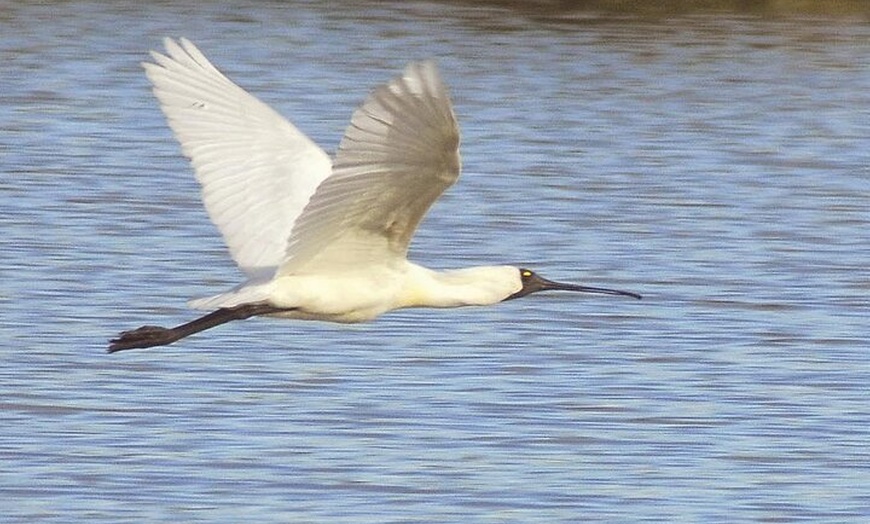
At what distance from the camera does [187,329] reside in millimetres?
8203

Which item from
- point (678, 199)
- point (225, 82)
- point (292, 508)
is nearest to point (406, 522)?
point (292, 508)

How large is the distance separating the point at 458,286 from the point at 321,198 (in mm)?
1248

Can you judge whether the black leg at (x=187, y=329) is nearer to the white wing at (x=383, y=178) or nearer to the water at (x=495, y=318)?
the white wing at (x=383, y=178)

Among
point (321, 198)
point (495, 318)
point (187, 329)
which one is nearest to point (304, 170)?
point (187, 329)

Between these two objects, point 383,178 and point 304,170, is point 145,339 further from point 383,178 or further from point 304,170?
point 383,178

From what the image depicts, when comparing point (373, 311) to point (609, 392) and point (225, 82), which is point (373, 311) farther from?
point (609, 392)

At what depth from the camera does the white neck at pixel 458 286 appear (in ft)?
26.9

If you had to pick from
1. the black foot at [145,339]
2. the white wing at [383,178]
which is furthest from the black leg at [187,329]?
the white wing at [383,178]

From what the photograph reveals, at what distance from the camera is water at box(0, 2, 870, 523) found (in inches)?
343

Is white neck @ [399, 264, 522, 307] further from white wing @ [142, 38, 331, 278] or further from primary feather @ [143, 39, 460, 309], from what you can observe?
white wing @ [142, 38, 331, 278]

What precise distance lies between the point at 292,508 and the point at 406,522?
1.28 ft

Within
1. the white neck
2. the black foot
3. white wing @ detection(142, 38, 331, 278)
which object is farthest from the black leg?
the white neck

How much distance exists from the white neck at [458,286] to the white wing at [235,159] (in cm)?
47

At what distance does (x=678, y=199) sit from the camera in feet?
47.8
